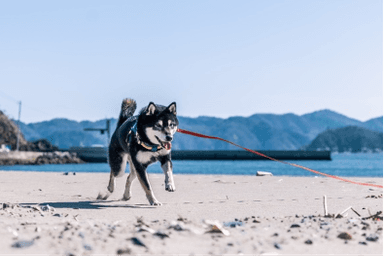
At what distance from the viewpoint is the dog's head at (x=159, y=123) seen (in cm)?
571

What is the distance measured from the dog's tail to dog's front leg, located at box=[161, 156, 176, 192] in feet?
5.52

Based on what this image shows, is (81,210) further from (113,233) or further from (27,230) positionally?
(113,233)

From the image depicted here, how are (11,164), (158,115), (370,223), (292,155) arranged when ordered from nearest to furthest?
(370,223) → (158,115) → (11,164) → (292,155)

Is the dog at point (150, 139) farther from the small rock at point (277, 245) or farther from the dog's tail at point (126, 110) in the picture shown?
the small rock at point (277, 245)

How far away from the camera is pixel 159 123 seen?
5.72m

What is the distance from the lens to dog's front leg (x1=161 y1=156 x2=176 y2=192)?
584 cm

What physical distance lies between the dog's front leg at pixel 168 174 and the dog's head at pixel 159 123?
236mm

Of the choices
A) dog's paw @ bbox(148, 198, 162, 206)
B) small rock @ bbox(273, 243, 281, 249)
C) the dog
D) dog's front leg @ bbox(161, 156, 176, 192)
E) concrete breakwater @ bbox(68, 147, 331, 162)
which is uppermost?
the dog

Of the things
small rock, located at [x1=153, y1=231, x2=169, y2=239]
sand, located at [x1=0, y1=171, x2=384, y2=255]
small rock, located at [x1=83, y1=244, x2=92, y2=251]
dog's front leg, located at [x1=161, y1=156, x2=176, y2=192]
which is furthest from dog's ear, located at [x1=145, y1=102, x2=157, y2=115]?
small rock, located at [x1=83, y1=244, x2=92, y2=251]

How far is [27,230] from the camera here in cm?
396

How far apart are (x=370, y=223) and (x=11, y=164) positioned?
54.1 m

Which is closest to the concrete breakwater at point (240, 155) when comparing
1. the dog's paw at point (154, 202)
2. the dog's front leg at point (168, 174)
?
the dog's paw at point (154, 202)

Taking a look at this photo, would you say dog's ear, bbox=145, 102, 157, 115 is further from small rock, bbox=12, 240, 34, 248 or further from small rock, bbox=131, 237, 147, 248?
small rock, bbox=12, 240, 34, 248

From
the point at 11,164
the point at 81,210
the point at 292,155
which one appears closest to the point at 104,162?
the point at 11,164
